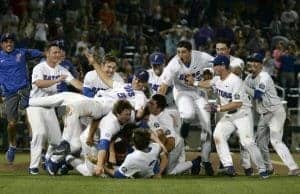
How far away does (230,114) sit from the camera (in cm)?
1470

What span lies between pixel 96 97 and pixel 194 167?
2052 mm

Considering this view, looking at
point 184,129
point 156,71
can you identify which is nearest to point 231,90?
point 184,129

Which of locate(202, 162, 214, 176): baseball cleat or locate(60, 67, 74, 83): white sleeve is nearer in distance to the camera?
locate(60, 67, 74, 83): white sleeve

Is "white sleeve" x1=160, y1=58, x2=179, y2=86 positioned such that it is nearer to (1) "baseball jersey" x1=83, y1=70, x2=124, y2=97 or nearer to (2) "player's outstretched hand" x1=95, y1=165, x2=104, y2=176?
(1) "baseball jersey" x1=83, y1=70, x2=124, y2=97

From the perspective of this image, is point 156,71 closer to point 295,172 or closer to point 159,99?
point 159,99

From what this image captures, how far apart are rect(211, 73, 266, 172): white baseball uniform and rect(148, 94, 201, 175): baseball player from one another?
0.66 metres

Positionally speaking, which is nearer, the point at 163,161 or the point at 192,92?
the point at 163,161

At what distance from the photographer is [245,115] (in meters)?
14.7

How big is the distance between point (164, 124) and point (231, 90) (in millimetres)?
1270

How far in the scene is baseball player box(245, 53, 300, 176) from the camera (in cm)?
1490

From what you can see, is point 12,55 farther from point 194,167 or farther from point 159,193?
point 159,193

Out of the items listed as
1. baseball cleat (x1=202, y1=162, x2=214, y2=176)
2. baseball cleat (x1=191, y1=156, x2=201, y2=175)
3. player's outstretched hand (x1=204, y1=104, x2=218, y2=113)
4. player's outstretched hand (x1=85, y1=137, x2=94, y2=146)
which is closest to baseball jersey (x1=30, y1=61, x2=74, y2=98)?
player's outstretched hand (x1=85, y1=137, x2=94, y2=146)

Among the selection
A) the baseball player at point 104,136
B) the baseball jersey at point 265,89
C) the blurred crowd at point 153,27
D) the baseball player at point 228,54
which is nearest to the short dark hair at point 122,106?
the baseball player at point 104,136

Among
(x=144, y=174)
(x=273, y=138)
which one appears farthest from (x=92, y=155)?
(x=273, y=138)
